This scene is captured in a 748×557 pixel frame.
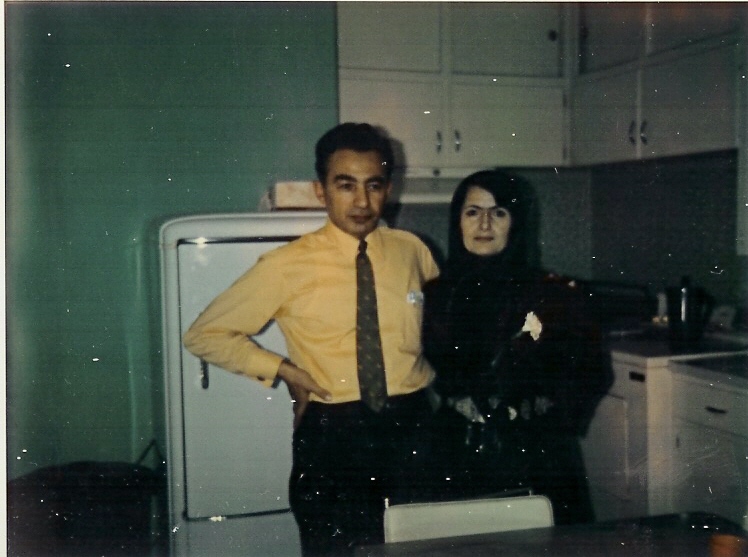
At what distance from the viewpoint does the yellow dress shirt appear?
1938mm

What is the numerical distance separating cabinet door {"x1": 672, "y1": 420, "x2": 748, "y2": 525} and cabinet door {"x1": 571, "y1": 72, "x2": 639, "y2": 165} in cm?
105

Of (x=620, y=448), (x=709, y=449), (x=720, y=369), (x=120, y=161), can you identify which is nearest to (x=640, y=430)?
(x=620, y=448)

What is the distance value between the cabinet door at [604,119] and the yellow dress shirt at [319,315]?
4.07ft

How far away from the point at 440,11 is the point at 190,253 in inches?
56.8

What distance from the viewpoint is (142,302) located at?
2.49 meters

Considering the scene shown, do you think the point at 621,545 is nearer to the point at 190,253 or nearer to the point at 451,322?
the point at 451,322

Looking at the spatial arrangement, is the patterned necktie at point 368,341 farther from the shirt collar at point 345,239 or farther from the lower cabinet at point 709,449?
the lower cabinet at point 709,449

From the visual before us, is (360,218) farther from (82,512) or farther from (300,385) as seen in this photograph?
(82,512)

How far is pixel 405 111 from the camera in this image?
9.10 feet

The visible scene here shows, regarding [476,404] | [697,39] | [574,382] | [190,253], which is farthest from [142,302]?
[697,39]

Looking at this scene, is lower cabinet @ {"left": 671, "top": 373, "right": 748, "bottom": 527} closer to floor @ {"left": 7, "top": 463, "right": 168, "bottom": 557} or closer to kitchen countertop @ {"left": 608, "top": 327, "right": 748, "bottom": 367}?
kitchen countertop @ {"left": 608, "top": 327, "right": 748, "bottom": 367}

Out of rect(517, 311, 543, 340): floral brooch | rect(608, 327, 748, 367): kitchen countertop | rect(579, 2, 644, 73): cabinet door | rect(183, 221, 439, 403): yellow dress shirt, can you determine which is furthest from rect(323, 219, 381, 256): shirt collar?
rect(579, 2, 644, 73): cabinet door

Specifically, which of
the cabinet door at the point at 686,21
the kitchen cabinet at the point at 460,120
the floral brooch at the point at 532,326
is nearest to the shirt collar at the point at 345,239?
the floral brooch at the point at 532,326

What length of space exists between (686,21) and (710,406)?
135 cm
